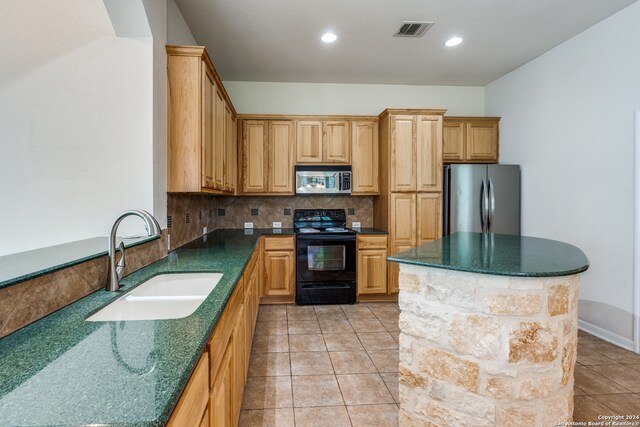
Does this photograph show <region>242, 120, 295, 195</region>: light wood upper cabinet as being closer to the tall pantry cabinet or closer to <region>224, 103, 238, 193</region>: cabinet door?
<region>224, 103, 238, 193</region>: cabinet door

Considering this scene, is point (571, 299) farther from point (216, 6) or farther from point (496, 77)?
point (496, 77)

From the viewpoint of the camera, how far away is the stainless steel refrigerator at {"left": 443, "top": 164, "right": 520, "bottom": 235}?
404 cm

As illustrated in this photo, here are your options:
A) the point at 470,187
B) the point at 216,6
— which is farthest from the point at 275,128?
the point at 470,187

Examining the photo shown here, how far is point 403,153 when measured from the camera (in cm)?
417

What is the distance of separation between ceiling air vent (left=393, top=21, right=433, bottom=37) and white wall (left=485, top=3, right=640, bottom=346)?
61.5 inches

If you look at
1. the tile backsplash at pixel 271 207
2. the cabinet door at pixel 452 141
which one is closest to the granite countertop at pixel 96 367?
the tile backsplash at pixel 271 207

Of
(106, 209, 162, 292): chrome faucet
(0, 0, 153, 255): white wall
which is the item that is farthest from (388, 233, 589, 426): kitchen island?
(0, 0, 153, 255): white wall

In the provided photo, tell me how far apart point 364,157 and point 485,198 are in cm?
154

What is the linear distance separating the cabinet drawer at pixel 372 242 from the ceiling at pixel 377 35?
2.07 meters

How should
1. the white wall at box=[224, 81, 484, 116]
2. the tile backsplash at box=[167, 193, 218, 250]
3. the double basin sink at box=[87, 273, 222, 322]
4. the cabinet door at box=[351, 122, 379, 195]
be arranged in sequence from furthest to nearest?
the white wall at box=[224, 81, 484, 116], the cabinet door at box=[351, 122, 379, 195], the tile backsplash at box=[167, 193, 218, 250], the double basin sink at box=[87, 273, 222, 322]

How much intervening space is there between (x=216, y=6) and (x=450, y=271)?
8.97ft

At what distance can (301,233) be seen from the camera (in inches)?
163

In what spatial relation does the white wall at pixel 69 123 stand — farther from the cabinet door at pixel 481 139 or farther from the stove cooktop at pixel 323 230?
the cabinet door at pixel 481 139

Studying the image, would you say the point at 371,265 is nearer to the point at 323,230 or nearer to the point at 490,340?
the point at 323,230
